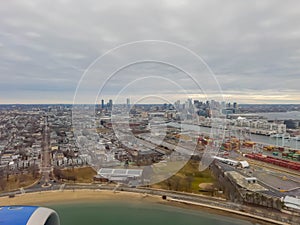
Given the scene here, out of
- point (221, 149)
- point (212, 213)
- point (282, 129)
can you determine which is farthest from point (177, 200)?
point (282, 129)

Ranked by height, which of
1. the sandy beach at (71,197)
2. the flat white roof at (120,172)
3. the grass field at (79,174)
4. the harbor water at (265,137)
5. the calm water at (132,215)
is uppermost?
the harbor water at (265,137)

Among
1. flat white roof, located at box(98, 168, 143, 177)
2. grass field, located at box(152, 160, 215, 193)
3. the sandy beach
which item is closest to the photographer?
the sandy beach

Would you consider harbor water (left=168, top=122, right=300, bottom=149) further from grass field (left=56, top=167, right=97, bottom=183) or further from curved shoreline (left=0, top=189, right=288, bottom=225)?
curved shoreline (left=0, top=189, right=288, bottom=225)

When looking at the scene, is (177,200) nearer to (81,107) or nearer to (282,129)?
(81,107)

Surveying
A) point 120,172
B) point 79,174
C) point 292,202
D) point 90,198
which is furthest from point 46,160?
point 292,202

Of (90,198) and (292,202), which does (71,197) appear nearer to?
(90,198)

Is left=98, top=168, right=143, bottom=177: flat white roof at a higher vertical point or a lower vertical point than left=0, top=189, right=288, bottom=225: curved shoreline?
higher

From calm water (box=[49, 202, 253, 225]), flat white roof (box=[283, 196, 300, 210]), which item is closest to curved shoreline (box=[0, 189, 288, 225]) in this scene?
calm water (box=[49, 202, 253, 225])

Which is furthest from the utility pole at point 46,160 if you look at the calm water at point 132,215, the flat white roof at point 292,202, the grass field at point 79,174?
the flat white roof at point 292,202

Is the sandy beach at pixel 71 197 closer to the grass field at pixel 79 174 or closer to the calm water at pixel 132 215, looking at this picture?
the calm water at pixel 132 215
